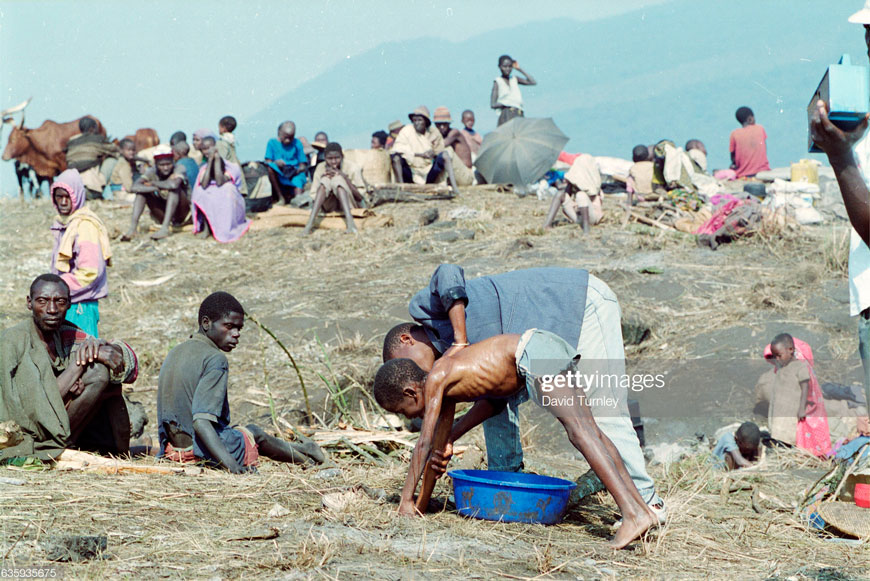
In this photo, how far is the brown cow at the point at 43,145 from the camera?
635 inches

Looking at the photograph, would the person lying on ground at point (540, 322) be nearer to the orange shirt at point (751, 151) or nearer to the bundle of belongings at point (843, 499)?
the bundle of belongings at point (843, 499)

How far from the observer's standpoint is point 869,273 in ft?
11.6

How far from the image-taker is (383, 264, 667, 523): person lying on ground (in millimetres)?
4254

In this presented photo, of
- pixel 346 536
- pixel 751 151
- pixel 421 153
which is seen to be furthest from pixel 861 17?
pixel 751 151

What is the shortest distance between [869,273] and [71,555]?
3.03 m

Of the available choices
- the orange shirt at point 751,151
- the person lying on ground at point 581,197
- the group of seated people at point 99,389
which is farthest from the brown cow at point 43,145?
the group of seated people at point 99,389

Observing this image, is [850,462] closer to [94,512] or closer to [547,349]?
[547,349]

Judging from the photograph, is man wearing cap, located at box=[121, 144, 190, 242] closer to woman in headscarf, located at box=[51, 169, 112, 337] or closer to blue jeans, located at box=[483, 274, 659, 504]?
woman in headscarf, located at box=[51, 169, 112, 337]

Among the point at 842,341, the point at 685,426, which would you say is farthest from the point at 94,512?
the point at 842,341

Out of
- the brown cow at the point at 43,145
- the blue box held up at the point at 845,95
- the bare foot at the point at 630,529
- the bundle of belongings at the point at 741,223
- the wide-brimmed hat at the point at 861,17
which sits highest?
the brown cow at the point at 43,145

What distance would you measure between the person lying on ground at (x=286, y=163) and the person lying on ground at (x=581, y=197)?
4135 millimetres

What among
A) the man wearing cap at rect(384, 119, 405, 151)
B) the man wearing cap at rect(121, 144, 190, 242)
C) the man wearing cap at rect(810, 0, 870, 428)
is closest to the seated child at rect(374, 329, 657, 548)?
the man wearing cap at rect(810, 0, 870, 428)

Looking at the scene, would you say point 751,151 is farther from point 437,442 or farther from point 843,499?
point 437,442

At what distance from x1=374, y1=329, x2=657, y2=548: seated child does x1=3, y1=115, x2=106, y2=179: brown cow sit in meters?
13.4
